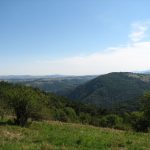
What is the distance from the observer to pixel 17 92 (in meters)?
28.6

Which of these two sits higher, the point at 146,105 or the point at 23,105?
the point at 23,105

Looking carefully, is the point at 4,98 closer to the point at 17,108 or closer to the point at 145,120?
the point at 17,108

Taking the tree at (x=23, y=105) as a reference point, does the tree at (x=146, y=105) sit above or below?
below

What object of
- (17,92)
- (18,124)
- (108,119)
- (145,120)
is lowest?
(108,119)

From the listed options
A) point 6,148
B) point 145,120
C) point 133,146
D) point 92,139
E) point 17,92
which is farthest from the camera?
point 145,120

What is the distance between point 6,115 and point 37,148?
21541mm

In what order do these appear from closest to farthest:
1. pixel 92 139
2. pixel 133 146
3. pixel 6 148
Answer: pixel 6 148 < pixel 133 146 < pixel 92 139

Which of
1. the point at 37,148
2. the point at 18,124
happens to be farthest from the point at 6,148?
the point at 18,124

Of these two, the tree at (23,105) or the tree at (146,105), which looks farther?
the tree at (146,105)

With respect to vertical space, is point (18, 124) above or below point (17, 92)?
below

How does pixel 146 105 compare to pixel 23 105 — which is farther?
pixel 146 105

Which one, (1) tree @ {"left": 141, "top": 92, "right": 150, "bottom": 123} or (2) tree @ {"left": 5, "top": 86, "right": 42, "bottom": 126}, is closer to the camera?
(2) tree @ {"left": 5, "top": 86, "right": 42, "bottom": 126}

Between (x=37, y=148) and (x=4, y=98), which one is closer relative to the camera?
(x=37, y=148)

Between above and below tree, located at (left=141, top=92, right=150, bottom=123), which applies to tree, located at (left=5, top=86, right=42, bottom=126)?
above
